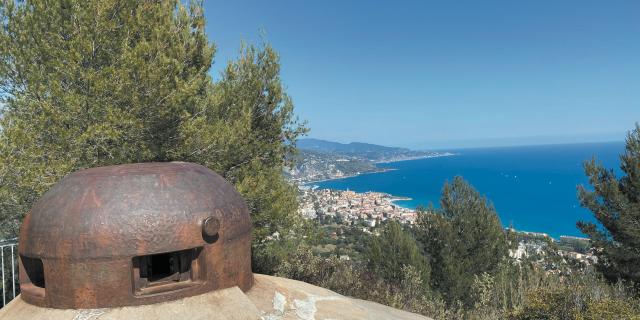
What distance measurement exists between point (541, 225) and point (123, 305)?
321 feet

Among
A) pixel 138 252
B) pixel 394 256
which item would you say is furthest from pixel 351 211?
pixel 138 252

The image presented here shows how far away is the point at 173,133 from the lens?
10562 mm

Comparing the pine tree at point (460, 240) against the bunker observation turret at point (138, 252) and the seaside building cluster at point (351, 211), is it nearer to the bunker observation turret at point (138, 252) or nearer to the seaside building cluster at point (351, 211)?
the bunker observation turret at point (138, 252)

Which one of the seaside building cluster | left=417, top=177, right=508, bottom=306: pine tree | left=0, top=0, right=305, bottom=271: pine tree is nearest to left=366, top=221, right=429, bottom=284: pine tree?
left=417, top=177, right=508, bottom=306: pine tree

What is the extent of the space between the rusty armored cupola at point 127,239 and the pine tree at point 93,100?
384cm

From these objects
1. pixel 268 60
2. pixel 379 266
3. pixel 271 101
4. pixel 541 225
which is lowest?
pixel 541 225

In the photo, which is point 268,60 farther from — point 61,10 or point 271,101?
point 61,10

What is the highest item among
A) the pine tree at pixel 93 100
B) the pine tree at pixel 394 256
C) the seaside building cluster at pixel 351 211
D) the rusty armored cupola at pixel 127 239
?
the pine tree at pixel 93 100

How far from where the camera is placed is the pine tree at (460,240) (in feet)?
71.6

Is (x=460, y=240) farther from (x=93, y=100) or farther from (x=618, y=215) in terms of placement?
(x=93, y=100)

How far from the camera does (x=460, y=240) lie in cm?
2281

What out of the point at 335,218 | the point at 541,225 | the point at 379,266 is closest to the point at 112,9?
the point at 379,266

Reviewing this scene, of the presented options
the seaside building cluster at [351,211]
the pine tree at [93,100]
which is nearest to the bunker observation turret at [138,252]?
the pine tree at [93,100]

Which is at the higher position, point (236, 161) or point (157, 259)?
point (236, 161)
